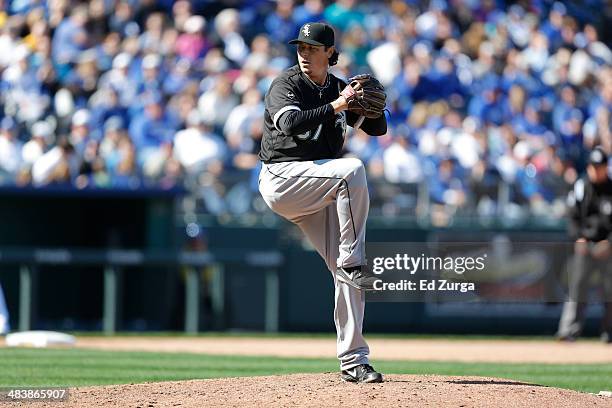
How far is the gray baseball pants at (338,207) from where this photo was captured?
6645 mm

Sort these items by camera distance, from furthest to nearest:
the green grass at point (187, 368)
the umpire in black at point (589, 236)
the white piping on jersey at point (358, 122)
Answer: the umpire in black at point (589, 236), the green grass at point (187, 368), the white piping on jersey at point (358, 122)

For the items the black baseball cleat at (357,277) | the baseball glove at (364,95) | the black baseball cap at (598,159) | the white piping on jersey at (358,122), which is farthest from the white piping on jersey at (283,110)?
the black baseball cap at (598,159)

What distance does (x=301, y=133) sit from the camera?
6.54 meters

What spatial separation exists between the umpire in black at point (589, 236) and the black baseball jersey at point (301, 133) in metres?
7.42

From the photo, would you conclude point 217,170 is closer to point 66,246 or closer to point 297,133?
point 66,246

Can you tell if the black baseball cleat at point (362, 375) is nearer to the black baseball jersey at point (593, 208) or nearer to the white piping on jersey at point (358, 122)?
the white piping on jersey at point (358, 122)

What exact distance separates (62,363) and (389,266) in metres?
3.08

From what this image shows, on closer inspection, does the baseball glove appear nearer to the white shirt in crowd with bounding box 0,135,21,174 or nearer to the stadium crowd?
the stadium crowd

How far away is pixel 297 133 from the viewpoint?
21.3ft

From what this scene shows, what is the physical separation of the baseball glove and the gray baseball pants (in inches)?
11.1

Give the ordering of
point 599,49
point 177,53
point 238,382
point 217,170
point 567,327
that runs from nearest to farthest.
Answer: point 238,382
point 567,327
point 217,170
point 177,53
point 599,49

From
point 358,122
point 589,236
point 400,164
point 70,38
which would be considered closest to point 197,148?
point 400,164

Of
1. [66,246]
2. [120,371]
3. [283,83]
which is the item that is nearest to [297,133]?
[283,83]

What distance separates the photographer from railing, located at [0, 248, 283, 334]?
14.5 m
